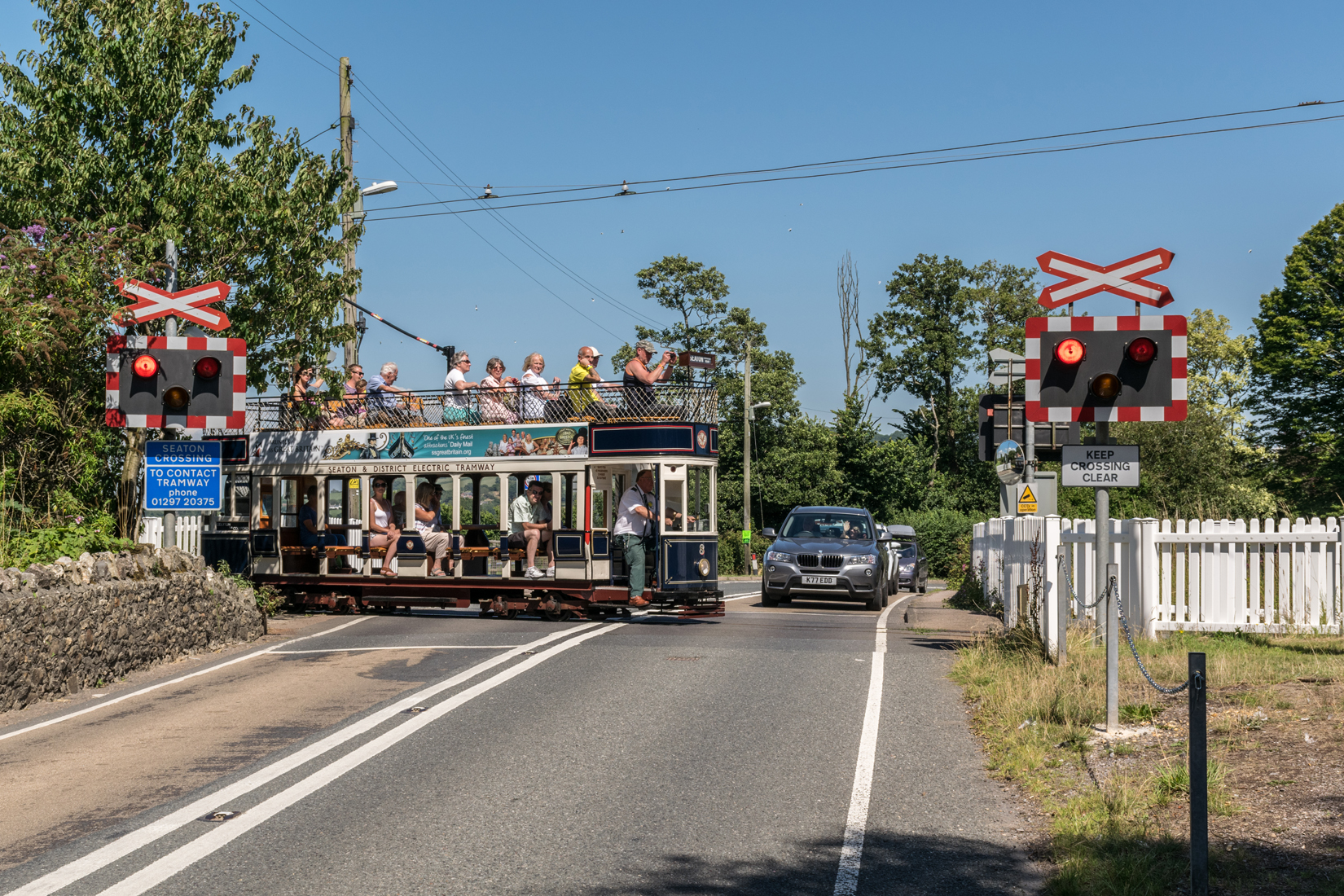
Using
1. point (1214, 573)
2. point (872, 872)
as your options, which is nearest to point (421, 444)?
point (1214, 573)

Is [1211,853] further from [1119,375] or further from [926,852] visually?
[1119,375]

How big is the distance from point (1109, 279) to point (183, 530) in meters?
17.4

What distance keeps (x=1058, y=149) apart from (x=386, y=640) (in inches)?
694

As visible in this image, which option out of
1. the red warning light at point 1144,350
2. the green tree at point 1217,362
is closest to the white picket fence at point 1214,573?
the red warning light at point 1144,350

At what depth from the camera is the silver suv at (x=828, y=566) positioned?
22.4 meters

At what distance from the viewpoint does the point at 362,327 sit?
25.8 m

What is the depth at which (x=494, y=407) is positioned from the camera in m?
19.5

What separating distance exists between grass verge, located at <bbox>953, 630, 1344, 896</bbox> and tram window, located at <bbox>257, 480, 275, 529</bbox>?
1214 centimetres

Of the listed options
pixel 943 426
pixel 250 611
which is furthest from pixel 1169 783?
pixel 943 426

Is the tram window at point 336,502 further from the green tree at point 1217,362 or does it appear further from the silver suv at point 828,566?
the green tree at point 1217,362

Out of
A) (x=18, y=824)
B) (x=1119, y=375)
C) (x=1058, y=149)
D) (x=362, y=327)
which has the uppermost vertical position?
(x=1058, y=149)

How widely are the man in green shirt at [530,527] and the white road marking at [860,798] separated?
273 inches

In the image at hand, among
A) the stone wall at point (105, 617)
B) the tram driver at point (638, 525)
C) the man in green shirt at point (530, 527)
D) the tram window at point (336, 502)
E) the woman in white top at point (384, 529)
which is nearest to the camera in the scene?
the stone wall at point (105, 617)

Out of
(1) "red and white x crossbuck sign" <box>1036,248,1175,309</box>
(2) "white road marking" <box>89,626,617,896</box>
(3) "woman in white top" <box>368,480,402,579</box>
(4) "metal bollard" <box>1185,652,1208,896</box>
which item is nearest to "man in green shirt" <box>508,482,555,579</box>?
(3) "woman in white top" <box>368,480,402,579</box>
